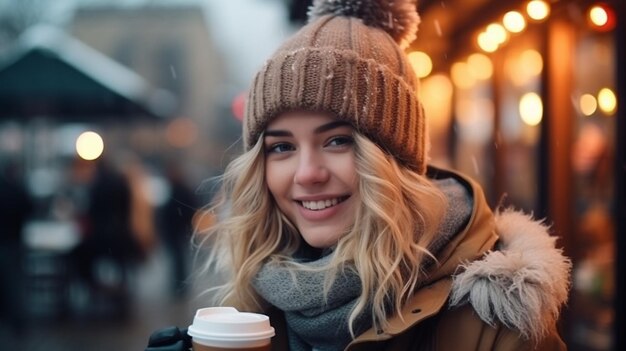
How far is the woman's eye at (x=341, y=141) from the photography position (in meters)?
2.36

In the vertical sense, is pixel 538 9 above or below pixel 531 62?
above

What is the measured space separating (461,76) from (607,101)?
341 cm

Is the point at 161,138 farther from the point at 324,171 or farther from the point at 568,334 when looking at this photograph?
the point at 324,171

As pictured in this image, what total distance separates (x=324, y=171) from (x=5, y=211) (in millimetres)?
7159

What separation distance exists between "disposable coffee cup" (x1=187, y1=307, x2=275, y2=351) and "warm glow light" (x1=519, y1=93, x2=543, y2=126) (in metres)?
4.81

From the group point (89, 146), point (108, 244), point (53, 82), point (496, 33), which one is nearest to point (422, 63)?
point (496, 33)

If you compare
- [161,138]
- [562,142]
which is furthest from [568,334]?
[161,138]

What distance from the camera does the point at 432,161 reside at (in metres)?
8.20

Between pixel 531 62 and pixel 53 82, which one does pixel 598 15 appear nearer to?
pixel 531 62

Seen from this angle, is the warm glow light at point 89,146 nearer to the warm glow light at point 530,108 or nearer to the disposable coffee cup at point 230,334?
the warm glow light at point 530,108

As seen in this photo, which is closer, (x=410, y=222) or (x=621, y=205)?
(x=410, y=222)

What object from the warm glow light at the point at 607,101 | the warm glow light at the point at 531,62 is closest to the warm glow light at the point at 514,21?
the warm glow light at the point at 531,62

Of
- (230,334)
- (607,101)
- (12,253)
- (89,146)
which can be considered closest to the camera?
(230,334)

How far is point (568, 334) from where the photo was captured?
600 centimetres
